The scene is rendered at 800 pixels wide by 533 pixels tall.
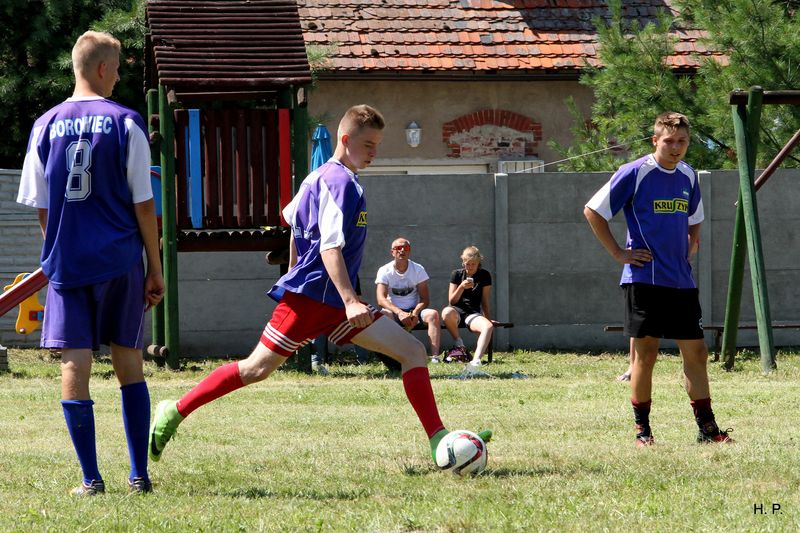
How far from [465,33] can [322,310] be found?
1464 cm

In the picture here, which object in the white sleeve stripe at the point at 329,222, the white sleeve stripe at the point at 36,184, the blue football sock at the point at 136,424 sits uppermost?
the white sleeve stripe at the point at 36,184

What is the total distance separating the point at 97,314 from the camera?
543cm

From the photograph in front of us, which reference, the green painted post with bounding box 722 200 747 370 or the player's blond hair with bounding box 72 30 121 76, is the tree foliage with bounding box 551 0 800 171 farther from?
the player's blond hair with bounding box 72 30 121 76

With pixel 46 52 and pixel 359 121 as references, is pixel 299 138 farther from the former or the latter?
pixel 359 121

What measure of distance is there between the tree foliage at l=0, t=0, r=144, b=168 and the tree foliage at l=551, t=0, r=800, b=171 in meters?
5.95

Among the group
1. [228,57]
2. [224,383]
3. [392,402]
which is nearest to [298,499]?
[224,383]

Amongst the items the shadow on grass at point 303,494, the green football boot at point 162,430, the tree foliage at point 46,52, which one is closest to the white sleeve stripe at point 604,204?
the shadow on grass at point 303,494

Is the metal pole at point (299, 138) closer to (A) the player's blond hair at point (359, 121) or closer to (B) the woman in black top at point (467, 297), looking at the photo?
(B) the woman in black top at point (467, 297)

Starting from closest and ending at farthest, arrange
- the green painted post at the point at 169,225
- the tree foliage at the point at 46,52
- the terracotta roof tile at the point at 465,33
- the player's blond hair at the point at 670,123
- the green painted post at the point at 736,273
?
the player's blond hair at the point at 670,123 < the green painted post at the point at 736,273 < the green painted post at the point at 169,225 < the tree foliage at the point at 46,52 < the terracotta roof tile at the point at 465,33

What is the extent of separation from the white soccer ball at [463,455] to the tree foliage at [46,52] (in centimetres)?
1179

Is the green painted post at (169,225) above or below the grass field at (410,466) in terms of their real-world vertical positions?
above

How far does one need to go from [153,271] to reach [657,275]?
2847 mm

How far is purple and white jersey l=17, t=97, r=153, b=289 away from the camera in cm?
537

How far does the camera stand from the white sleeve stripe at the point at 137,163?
541cm
